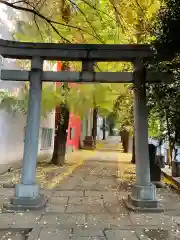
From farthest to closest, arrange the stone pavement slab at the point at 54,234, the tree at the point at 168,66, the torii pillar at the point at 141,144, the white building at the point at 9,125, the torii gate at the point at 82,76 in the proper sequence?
the white building at the point at 9,125 → the torii gate at the point at 82,76 → the torii pillar at the point at 141,144 → the tree at the point at 168,66 → the stone pavement slab at the point at 54,234

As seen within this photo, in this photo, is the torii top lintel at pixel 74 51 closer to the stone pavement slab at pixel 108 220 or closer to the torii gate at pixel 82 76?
the torii gate at pixel 82 76

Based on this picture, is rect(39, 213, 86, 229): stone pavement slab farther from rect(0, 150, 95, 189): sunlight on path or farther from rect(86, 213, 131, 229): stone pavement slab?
rect(0, 150, 95, 189): sunlight on path

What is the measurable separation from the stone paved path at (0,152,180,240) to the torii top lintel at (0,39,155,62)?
11.4 ft

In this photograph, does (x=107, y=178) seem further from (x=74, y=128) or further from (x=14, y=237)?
(x=74, y=128)

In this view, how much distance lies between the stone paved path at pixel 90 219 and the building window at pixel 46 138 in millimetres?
7299

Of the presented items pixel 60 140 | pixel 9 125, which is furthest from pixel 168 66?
pixel 60 140

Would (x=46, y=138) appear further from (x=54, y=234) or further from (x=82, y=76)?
(x=54, y=234)

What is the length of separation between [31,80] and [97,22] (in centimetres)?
346

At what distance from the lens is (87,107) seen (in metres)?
12.5

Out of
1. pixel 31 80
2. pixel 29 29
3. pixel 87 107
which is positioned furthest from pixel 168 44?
pixel 87 107

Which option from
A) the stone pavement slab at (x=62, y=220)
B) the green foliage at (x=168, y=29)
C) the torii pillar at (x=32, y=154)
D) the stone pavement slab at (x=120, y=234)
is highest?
the green foliage at (x=168, y=29)

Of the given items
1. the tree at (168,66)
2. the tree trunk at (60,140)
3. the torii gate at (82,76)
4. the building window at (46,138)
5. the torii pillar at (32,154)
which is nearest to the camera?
the tree at (168,66)

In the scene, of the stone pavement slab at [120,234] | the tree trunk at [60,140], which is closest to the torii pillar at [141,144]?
the stone pavement slab at [120,234]

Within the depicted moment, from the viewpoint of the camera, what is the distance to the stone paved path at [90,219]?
515 centimetres
